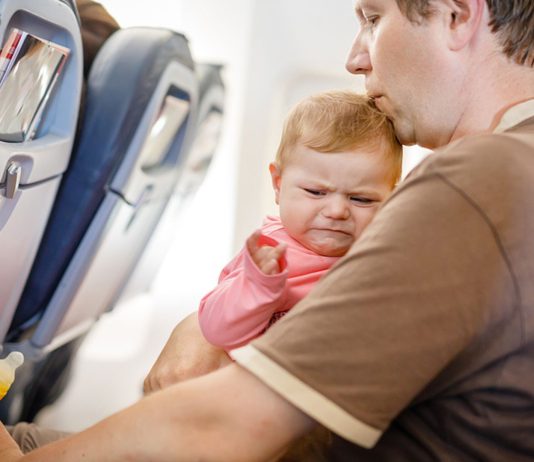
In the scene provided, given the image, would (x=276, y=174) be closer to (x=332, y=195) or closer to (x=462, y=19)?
(x=332, y=195)

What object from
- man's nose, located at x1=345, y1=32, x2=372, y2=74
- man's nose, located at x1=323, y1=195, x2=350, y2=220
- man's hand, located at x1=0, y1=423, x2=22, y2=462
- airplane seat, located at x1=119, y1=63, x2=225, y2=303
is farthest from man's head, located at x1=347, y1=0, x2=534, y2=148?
airplane seat, located at x1=119, y1=63, x2=225, y2=303

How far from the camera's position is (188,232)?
3.11 meters

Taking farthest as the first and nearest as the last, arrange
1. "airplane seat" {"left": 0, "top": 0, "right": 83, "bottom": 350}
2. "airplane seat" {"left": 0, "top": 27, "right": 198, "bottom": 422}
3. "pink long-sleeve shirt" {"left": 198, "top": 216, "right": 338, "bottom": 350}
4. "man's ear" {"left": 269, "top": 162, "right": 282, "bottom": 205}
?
"airplane seat" {"left": 0, "top": 27, "right": 198, "bottom": 422}
"man's ear" {"left": 269, "top": 162, "right": 282, "bottom": 205}
"airplane seat" {"left": 0, "top": 0, "right": 83, "bottom": 350}
"pink long-sleeve shirt" {"left": 198, "top": 216, "right": 338, "bottom": 350}

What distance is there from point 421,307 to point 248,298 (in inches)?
16.7

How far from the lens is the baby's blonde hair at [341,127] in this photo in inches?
55.6

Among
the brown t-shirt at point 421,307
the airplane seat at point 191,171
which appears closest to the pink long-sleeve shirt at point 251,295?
the brown t-shirt at point 421,307

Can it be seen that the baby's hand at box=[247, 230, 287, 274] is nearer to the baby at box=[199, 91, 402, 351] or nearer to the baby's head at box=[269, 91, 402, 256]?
the baby at box=[199, 91, 402, 351]

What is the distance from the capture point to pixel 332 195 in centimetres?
144

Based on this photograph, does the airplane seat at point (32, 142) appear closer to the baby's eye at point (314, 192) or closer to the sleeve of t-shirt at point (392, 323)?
the baby's eye at point (314, 192)

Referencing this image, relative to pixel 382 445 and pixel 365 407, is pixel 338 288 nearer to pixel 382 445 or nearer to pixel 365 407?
pixel 365 407

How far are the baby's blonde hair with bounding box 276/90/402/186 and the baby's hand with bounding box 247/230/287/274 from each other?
0.89ft

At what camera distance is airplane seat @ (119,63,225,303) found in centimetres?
255

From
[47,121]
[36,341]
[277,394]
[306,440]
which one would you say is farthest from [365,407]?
[36,341]

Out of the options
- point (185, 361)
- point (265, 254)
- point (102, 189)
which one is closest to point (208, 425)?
point (265, 254)
